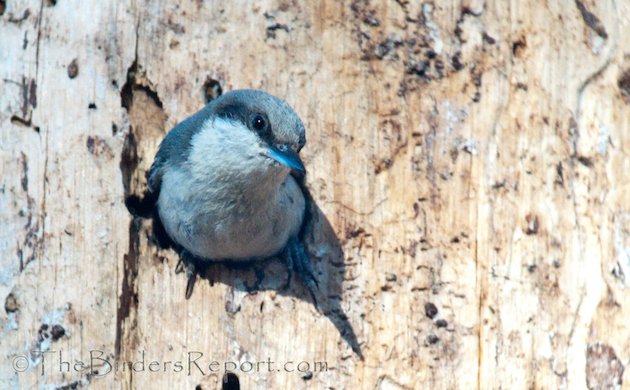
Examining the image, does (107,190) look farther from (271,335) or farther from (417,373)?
(417,373)

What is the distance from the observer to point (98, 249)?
4.70 meters

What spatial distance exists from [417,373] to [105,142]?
163cm

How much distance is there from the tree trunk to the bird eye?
1.40 ft

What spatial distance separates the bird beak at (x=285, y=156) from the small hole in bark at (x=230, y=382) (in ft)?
3.04

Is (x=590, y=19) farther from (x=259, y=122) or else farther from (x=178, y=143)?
(x=178, y=143)

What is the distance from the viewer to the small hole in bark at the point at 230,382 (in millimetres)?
4684

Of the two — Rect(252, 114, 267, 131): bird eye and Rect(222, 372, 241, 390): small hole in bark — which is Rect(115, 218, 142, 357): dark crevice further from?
Rect(252, 114, 267, 131): bird eye

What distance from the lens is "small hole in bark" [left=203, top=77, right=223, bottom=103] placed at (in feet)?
16.3

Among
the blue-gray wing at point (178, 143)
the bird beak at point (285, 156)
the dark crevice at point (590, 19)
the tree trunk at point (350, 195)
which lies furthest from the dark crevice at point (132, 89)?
the dark crevice at point (590, 19)
